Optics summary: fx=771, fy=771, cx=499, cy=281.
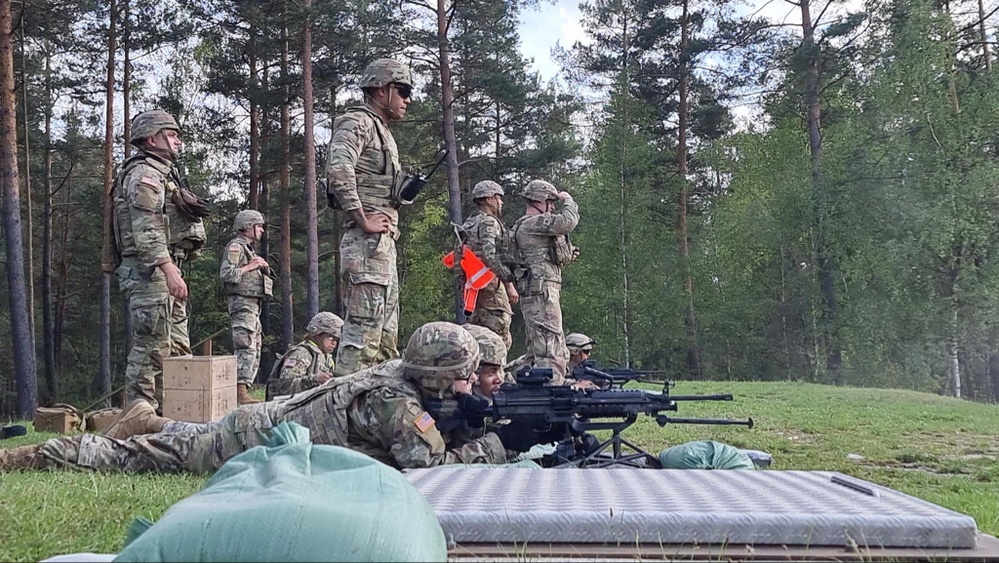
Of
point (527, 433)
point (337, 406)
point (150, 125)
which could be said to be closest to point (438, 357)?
point (337, 406)

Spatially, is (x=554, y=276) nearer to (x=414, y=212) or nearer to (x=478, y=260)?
(x=478, y=260)

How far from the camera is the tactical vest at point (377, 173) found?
19.1ft

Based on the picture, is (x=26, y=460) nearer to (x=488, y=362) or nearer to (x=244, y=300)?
(x=488, y=362)

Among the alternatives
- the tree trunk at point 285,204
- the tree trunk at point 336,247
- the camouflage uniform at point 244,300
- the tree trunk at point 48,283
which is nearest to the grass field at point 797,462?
the camouflage uniform at point 244,300

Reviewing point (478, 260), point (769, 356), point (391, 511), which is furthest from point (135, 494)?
point (769, 356)

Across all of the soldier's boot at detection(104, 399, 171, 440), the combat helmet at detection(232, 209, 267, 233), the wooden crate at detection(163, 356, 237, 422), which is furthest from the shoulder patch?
the soldier's boot at detection(104, 399, 171, 440)

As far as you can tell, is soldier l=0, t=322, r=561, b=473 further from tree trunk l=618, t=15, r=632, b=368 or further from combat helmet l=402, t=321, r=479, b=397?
tree trunk l=618, t=15, r=632, b=368

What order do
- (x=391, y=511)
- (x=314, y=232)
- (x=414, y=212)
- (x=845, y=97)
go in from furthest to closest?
(x=414, y=212) → (x=845, y=97) → (x=314, y=232) → (x=391, y=511)

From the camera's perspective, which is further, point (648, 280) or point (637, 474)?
point (648, 280)

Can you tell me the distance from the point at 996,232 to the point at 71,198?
91.9 feet

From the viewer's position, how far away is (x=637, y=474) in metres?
3.00

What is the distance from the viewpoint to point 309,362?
25.4ft

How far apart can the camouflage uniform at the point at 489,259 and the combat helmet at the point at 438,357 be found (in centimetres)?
446

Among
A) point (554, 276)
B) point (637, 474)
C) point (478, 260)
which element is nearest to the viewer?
point (637, 474)
